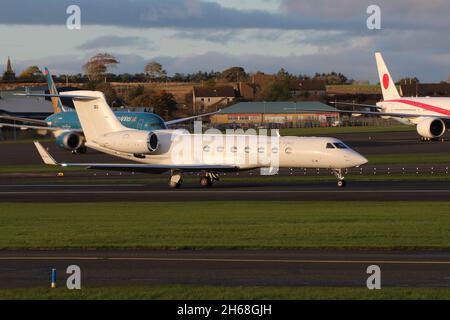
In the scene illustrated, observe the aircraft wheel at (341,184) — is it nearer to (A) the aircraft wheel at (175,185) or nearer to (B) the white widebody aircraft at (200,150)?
(B) the white widebody aircraft at (200,150)

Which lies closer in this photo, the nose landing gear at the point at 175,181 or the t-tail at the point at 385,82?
the nose landing gear at the point at 175,181

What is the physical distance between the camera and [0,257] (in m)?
21.5

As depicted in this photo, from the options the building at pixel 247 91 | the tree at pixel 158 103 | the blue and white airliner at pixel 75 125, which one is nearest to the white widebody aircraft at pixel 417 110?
the blue and white airliner at pixel 75 125

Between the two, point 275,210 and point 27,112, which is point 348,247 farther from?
point 27,112

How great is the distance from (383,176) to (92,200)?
59.7 ft

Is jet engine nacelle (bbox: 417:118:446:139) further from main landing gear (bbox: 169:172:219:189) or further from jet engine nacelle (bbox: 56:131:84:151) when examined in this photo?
main landing gear (bbox: 169:172:219:189)

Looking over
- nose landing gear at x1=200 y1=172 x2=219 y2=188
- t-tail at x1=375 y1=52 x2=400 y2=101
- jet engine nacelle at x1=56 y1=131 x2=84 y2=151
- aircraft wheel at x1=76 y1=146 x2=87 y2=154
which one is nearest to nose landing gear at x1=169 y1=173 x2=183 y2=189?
nose landing gear at x1=200 y1=172 x2=219 y2=188

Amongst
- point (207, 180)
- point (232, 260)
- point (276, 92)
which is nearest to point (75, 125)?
point (207, 180)

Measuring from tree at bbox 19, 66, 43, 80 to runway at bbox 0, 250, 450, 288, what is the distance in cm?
15995

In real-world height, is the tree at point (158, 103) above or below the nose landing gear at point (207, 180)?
above

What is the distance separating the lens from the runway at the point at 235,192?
37.0m

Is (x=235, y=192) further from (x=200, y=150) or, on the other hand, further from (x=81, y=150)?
(x=81, y=150)

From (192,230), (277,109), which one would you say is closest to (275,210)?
(192,230)

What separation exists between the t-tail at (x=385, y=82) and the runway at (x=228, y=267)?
64.8m
